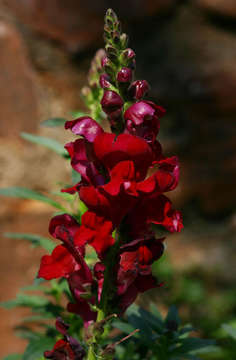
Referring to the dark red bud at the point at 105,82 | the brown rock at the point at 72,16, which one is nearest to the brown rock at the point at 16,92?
the brown rock at the point at 72,16

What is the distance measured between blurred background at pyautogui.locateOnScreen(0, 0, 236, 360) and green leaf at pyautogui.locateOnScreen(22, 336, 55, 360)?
87 cm

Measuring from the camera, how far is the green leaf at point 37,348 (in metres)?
0.88

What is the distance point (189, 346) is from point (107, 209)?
15.0 inches

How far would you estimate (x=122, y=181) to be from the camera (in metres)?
0.60

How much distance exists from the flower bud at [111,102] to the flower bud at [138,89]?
0.11 ft


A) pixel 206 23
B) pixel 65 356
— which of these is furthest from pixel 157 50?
pixel 65 356

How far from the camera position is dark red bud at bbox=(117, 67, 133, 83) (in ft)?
2.10

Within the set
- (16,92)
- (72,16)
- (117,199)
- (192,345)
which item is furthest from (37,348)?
(72,16)

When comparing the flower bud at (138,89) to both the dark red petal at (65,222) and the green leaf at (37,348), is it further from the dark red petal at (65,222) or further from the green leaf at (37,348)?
the green leaf at (37,348)

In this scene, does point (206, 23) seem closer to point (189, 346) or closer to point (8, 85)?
point (8, 85)

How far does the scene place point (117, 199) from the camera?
0.61 m

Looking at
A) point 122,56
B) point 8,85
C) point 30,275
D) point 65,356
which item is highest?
point 8,85

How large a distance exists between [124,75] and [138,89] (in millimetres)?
33

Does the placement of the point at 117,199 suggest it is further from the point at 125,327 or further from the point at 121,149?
the point at 125,327
